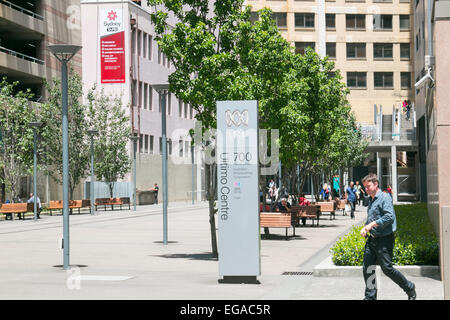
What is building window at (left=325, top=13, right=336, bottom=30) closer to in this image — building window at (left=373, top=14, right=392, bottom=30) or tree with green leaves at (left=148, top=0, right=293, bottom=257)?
building window at (left=373, top=14, right=392, bottom=30)

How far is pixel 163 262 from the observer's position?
1688 centimetres

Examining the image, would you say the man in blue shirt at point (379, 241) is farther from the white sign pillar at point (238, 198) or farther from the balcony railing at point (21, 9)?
the balcony railing at point (21, 9)

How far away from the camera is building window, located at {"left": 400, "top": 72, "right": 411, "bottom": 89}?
85.4m

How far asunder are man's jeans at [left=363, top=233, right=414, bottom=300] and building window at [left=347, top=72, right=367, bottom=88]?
76.5 m

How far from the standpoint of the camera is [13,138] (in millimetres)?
43531

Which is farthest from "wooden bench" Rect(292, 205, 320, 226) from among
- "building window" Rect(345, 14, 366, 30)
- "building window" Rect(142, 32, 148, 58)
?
"building window" Rect(345, 14, 366, 30)

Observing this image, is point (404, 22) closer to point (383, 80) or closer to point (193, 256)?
point (383, 80)

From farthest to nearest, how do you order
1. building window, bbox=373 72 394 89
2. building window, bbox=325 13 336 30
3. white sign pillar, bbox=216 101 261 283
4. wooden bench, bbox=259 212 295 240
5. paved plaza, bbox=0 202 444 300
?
building window, bbox=325 13 336 30, building window, bbox=373 72 394 89, wooden bench, bbox=259 212 295 240, white sign pillar, bbox=216 101 261 283, paved plaza, bbox=0 202 444 300

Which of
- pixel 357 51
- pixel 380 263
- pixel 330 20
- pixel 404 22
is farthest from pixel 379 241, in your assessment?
pixel 404 22

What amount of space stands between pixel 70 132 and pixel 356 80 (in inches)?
1705

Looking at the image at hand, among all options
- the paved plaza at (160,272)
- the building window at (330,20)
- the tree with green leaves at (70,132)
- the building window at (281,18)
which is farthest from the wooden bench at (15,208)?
the building window at (330,20)

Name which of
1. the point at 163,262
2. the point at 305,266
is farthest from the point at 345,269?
the point at 163,262

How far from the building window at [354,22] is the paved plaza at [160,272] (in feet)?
211

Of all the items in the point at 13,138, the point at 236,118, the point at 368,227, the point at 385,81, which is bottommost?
the point at 368,227
